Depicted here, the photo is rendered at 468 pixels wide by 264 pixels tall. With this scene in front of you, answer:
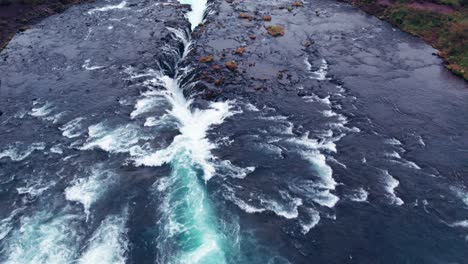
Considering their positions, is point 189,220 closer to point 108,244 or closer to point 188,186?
point 188,186

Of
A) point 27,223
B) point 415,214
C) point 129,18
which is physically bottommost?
point 415,214

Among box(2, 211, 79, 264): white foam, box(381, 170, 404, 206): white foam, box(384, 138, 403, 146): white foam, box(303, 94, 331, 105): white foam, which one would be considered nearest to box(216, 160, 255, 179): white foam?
box(381, 170, 404, 206): white foam

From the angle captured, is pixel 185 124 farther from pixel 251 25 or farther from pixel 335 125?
pixel 251 25

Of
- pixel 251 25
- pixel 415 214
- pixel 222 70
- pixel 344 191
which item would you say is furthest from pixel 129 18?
pixel 415 214

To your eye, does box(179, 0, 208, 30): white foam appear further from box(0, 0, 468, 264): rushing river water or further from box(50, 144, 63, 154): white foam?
box(50, 144, 63, 154): white foam

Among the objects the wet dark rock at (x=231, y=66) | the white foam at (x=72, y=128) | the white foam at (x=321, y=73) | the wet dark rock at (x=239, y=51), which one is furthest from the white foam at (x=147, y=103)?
the white foam at (x=321, y=73)

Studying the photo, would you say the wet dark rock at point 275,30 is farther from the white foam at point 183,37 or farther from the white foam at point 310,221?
the white foam at point 310,221
